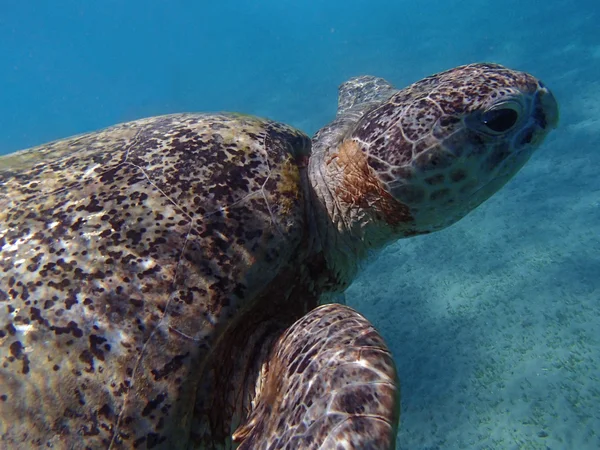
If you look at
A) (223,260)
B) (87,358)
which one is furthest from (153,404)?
(223,260)

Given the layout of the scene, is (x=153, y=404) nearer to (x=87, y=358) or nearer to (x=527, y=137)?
(x=87, y=358)

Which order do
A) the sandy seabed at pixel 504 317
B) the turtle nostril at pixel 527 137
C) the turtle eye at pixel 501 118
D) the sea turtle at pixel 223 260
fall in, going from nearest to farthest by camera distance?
the sea turtle at pixel 223 260, the turtle eye at pixel 501 118, the turtle nostril at pixel 527 137, the sandy seabed at pixel 504 317

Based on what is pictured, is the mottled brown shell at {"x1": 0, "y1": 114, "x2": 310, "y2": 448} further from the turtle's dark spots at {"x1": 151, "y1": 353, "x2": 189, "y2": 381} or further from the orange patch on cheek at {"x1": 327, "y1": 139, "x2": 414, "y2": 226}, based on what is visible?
the orange patch on cheek at {"x1": 327, "y1": 139, "x2": 414, "y2": 226}

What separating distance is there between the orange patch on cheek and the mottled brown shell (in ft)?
1.39

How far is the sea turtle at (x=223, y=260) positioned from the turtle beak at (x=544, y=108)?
0.04 feet

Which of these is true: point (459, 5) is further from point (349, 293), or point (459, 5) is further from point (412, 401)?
point (412, 401)

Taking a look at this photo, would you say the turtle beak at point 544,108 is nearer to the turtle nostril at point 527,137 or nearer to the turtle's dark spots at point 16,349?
the turtle nostril at point 527,137

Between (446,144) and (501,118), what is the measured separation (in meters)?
0.34

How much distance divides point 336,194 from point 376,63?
23.9m

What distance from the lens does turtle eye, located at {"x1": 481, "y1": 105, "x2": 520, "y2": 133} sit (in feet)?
6.56

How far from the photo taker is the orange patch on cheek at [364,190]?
2.21 meters

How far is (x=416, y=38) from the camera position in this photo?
26.5m

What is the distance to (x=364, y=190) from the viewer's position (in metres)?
2.29

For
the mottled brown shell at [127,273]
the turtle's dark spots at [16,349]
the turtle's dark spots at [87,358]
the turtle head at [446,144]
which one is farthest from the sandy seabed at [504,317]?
the turtle's dark spots at [16,349]
